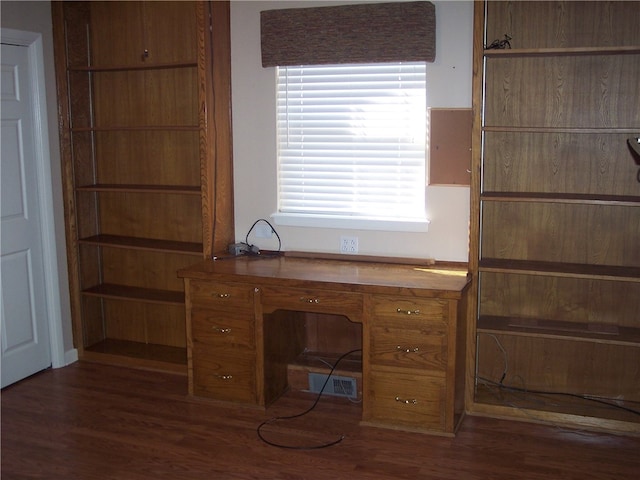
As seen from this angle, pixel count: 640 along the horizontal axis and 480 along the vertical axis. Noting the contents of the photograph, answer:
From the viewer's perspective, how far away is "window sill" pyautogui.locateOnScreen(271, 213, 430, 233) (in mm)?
3910

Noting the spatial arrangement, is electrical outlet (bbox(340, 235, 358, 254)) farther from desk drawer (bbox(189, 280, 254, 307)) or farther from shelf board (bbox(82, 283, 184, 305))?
shelf board (bbox(82, 283, 184, 305))

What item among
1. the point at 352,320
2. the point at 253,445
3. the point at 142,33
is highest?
the point at 142,33

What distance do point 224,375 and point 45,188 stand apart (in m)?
1.62

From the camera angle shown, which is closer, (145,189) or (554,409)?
(554,409)

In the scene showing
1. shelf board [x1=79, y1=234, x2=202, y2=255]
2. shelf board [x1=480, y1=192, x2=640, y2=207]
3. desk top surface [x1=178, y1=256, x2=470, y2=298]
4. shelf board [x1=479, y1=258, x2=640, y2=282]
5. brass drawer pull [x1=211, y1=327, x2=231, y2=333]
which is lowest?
brass drawer pull [x1=211, y1=327, x2=231, y2=333]

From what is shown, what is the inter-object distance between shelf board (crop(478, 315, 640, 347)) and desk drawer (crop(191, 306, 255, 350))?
122cm

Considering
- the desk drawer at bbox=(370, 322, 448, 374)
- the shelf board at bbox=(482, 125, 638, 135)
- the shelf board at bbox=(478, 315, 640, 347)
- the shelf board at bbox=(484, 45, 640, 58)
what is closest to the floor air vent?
the desk drawer at bbox=(370, 322, 448, 374)

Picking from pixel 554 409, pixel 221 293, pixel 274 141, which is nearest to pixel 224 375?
pixel 221 293

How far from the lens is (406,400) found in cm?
353

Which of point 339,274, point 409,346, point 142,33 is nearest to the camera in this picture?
point 409,346

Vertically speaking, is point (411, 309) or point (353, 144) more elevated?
point (353, 144)

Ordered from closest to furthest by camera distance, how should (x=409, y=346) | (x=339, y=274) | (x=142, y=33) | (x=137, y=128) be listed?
1. (x=409, y=346)
2. (x=339, y=274)
3. (x=137, y=128)
4. (x=142, y=33)

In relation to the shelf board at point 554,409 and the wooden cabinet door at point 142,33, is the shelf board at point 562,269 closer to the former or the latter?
the shelf board at point 554,409

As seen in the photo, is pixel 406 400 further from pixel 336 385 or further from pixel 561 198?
pixel 561 198
